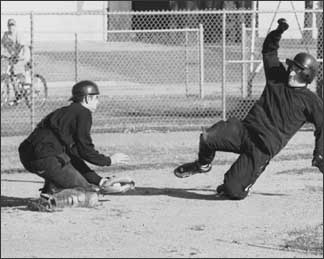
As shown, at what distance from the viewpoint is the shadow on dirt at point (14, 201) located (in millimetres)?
10862

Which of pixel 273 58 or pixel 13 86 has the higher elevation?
pixel 273 58

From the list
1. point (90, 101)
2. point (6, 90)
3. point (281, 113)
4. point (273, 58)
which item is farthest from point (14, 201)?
point (6, 90)

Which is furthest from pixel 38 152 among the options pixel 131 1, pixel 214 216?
pixel 131 1

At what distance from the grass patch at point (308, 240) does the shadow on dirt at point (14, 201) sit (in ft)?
9.68

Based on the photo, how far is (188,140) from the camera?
16.0 metres

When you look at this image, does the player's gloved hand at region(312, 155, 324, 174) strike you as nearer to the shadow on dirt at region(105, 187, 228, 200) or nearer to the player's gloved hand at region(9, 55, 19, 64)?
the shadow on dirt at region(105, 187, 228, 200)

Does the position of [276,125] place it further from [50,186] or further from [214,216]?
[50,186]

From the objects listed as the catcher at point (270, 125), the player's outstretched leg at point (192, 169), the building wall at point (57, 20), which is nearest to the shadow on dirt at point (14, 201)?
the player's outstretched leg at point (192, 169)

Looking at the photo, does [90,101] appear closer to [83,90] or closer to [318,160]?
[83,90]

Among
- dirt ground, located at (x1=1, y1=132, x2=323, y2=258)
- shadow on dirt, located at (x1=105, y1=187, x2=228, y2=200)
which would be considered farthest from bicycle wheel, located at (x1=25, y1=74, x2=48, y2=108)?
shadow on dirt, located at (x1=105, y1=187, x2=228, y2=200)

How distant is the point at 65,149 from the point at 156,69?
19447mm

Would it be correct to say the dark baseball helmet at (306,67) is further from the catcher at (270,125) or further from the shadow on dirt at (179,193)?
the shadow on dirt at (179,193)

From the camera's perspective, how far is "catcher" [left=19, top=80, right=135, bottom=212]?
10.4m

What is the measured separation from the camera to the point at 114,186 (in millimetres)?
10898
